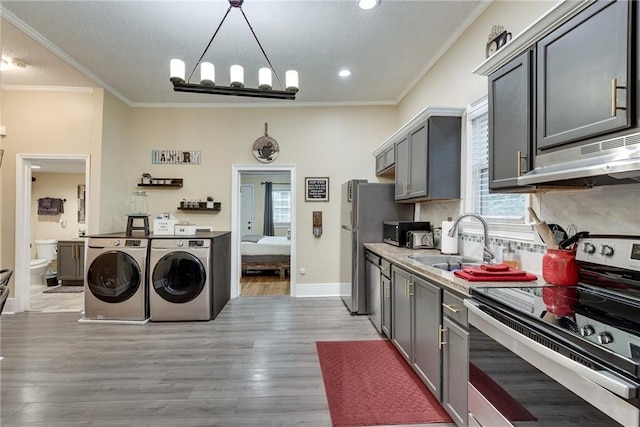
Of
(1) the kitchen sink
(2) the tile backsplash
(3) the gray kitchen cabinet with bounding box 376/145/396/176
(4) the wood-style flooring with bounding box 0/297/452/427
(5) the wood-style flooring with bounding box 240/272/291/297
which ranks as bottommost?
(4) the wood-style flooring with bounding box 0/297/452/427

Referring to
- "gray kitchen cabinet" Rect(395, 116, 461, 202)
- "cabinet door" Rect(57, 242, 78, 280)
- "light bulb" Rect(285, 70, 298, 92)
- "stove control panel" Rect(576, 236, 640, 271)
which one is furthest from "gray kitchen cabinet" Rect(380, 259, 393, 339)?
"cabinet door" Rect(57, 242, 78, 280)

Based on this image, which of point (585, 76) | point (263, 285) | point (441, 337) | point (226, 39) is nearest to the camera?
point (585, 76)

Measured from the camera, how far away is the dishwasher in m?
3.29

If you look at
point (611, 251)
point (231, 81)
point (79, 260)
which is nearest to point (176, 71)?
point (231, 81)

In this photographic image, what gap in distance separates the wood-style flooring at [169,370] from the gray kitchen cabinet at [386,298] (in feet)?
1.13

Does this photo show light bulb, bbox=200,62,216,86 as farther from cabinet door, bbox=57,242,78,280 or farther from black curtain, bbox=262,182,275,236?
black curtain, bbox=262,182,275,236

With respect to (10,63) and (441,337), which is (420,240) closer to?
(441,337)

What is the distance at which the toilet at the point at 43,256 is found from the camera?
5.52 meters

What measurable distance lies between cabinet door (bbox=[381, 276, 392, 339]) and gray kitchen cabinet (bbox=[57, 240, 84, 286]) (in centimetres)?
541

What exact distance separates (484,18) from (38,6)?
3.83m

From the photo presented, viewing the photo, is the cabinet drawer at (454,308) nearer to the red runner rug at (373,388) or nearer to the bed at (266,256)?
the red runner rug at (373,388)

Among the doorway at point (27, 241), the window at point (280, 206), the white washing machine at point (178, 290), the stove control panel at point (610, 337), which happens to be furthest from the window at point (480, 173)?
the window at point (280, 206)

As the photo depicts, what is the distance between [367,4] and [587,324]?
8.52 ft

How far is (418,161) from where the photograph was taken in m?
3.04
